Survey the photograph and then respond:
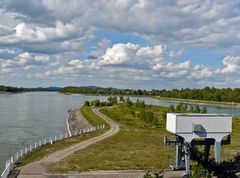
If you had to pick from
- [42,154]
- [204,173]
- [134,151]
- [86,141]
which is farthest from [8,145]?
[204,173]

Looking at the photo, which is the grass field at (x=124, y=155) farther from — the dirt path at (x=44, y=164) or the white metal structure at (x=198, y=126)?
the white metal structure at (x=198, y=126)

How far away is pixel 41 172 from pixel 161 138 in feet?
74.8

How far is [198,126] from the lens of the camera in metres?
23.7

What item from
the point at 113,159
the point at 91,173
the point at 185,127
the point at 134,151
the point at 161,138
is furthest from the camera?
the point at 161,138

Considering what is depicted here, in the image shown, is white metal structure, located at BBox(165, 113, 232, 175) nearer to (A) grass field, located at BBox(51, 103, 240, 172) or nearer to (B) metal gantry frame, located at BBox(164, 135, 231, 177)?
(B) metal gantry frame, located at BBox(164, 135, 231, 177)

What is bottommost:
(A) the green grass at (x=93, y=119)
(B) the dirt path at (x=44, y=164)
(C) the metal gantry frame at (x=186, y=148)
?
(B) the dirt path at (x=44, y=164)

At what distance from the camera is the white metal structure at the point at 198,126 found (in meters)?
23.5

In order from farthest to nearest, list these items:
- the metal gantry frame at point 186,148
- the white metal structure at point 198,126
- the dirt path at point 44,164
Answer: the dirt path at point 44,164 < the metal gantry frame at point 186,148 < the white metal structure at point 198,126

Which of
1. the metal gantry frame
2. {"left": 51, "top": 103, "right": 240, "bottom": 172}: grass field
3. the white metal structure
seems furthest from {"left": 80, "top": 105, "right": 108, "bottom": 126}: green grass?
the white metal structure

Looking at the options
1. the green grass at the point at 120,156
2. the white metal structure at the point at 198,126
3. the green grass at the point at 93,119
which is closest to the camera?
the white metal structure at the point at 198,126

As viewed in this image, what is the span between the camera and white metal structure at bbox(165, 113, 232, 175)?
77.0ft

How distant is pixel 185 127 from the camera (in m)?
23.6

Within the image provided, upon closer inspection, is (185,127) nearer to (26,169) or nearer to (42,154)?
(26,169)

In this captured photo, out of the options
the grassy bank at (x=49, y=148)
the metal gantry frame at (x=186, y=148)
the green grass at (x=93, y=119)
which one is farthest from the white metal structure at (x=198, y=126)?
the green grass at (x=93, y=119)
